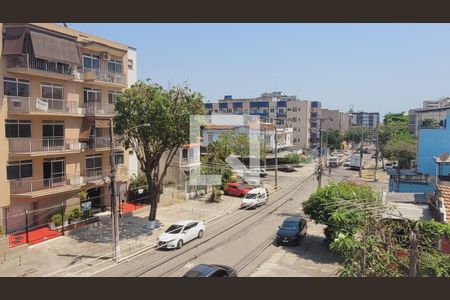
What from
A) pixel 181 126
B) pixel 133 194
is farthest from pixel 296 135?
pixel 181 126

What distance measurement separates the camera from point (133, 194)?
990 inches

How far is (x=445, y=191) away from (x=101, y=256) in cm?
1399

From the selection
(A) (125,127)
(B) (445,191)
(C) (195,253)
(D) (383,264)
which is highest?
(A) (125,127)

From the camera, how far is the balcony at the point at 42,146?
18.1 meters

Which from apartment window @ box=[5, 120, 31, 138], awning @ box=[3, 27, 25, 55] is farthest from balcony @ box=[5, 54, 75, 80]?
apartment window @ box=[5, 120, 31, 138]

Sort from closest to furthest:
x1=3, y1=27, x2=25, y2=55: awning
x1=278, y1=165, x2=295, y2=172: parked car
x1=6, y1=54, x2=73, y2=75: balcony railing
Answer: x1=3, y1=27, x2=25, y2=55: awning, x1=6, y1=54, x2=73, y2=75: balcony railing, x1=278, y1=165, x2=295, y2=172: parked car

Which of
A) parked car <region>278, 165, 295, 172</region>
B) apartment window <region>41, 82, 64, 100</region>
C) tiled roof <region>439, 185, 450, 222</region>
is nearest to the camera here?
tiled roof <region>439, 185, 450, 222</region>

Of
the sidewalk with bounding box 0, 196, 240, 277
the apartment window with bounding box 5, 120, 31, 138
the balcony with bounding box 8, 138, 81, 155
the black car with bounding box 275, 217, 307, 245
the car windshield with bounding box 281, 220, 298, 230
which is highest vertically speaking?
the apartment window with bounding box 5, 120, 31, 138

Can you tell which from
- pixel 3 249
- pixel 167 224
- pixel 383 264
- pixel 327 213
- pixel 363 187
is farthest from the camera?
pixel 167 224

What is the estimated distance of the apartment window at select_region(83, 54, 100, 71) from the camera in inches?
862

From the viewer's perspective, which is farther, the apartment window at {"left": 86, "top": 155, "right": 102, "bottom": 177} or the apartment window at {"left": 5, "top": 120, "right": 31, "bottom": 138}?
Result: the apartment window at {"left": 86, "top": 155, "right": 102, "bottom": 177}

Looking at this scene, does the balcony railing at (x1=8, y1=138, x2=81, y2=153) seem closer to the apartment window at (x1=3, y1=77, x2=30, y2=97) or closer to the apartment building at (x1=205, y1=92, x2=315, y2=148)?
the apartment window at (x1=3, y1=77, x2=30, y2=97)

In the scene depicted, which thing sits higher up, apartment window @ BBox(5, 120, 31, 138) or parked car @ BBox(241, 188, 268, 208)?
apartment window @ BBox(5, 120, 31, 138)

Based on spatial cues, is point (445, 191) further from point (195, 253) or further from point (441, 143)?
point (441, 143)
